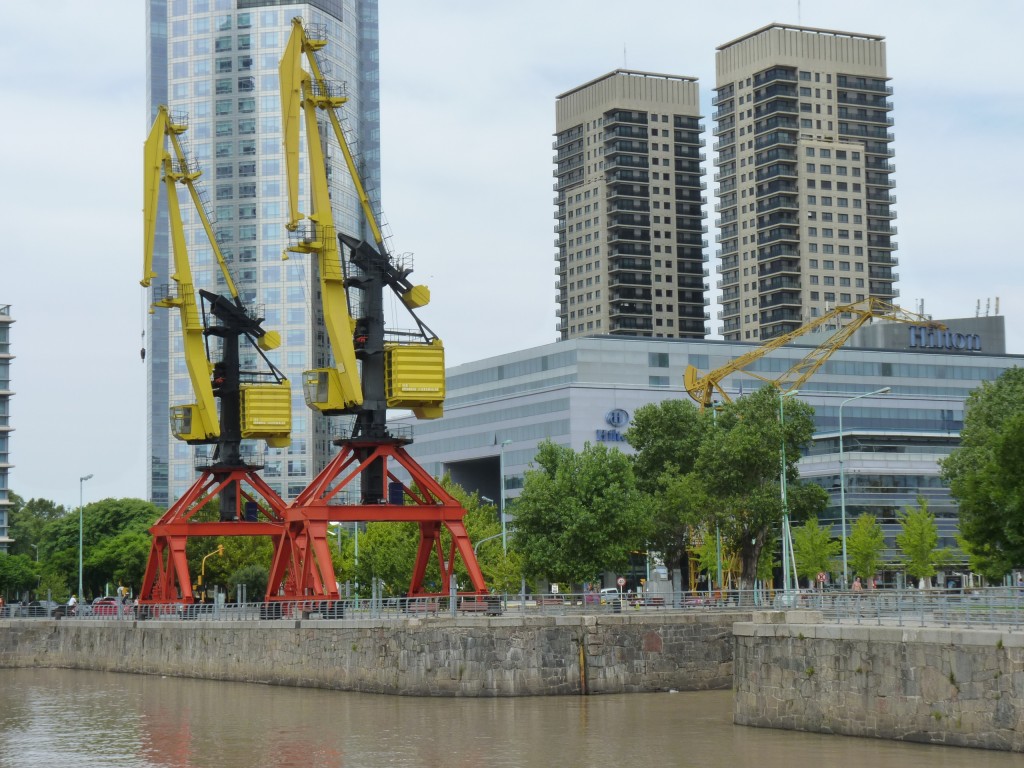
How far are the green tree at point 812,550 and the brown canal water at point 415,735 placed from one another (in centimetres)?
5152

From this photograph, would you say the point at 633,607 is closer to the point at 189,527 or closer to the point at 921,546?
the point at 189,527

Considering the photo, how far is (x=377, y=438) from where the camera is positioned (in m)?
69.0

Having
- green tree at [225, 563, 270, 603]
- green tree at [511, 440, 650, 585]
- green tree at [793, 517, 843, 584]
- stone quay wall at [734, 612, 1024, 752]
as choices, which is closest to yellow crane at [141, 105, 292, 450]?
green tree at [511, 440, 650, 585]

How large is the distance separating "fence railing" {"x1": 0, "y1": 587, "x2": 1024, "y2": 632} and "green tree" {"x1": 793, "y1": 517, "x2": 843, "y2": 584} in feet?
128

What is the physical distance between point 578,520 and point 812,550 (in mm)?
34639

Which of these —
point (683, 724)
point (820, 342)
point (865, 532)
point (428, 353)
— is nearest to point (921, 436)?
point (820, 342)

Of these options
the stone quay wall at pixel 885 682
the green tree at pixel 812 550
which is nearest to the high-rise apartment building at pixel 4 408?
the green tree at pixel 812 550

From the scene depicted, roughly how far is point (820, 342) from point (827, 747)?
123930 mm

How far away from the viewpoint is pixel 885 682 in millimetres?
36281

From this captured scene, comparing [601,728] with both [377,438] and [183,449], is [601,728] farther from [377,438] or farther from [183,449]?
[183,449]

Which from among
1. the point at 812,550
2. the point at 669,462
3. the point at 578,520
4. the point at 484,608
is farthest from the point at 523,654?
the point at 812,550

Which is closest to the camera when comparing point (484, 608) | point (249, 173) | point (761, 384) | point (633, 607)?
point (484, 608)

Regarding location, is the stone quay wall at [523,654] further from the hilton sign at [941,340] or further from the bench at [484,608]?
the hilton sign at [941,340]

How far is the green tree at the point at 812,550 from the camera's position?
104438mm
